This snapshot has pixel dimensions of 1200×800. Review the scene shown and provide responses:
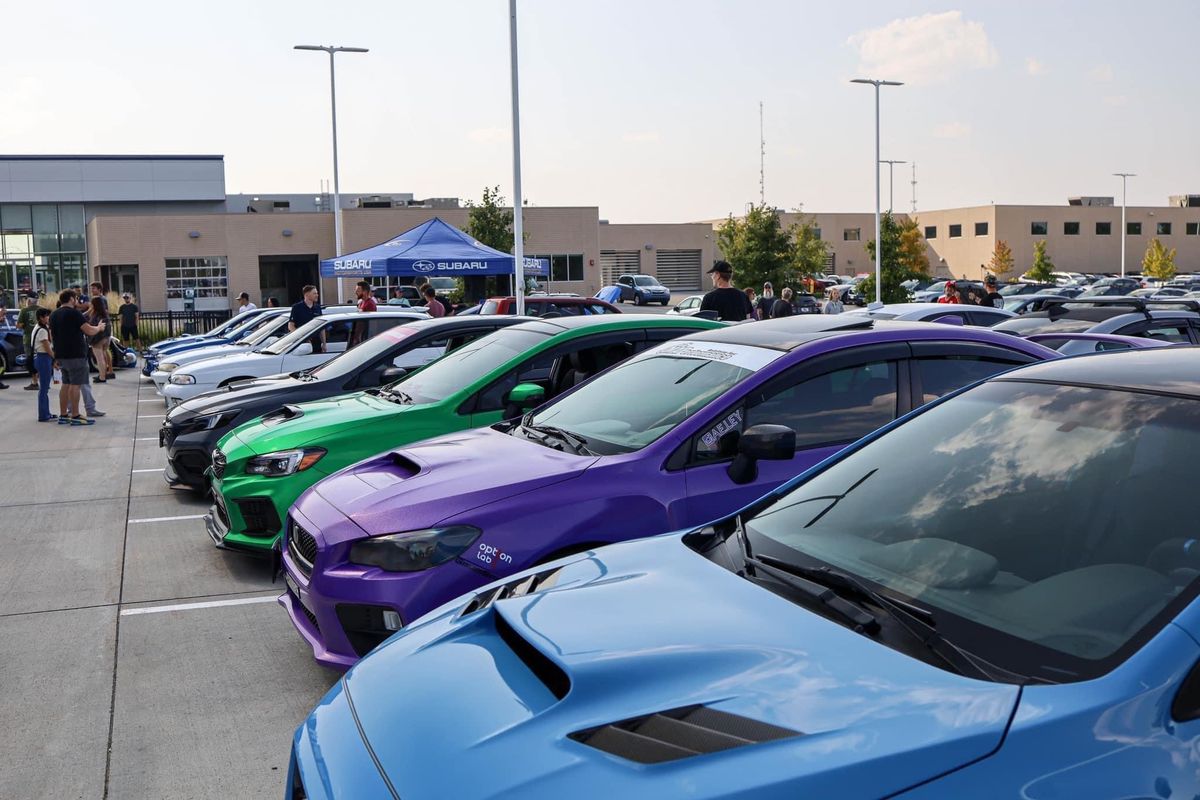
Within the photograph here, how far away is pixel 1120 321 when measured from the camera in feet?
40.2

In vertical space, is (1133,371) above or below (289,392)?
above

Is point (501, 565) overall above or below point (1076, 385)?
below

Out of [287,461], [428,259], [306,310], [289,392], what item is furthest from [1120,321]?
[428,259]

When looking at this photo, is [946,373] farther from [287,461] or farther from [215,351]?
[215,351]

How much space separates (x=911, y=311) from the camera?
1705 centimetres

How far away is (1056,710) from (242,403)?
28.5ft

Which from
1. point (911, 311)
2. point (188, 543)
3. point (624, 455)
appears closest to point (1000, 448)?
point (624, 455)

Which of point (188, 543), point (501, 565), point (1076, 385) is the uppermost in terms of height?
point (1076, 385)

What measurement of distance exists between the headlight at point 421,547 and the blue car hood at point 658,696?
1.57m

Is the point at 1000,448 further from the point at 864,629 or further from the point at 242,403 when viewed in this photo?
Answer: the point at 242,403

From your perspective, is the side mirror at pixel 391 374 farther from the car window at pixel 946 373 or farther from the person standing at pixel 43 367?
the person standing at pixel 43 367

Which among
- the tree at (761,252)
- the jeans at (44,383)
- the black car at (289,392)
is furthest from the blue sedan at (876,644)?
the tree at (761,252)

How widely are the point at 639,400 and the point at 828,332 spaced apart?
3.33 ft

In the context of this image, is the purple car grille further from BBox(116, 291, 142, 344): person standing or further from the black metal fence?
the black metal fence
